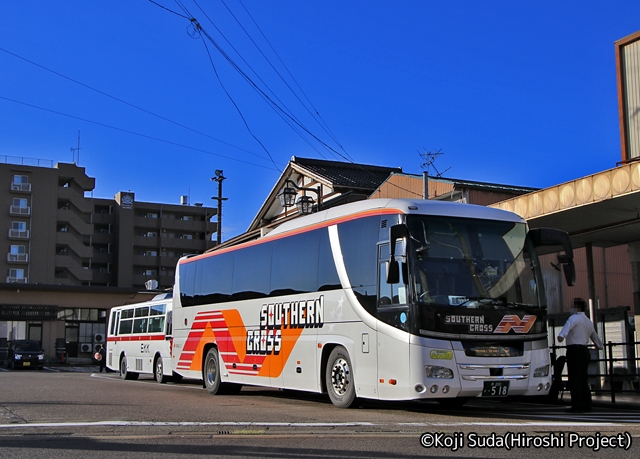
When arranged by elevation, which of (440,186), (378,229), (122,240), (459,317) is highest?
(122,240)

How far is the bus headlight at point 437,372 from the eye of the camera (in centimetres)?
1108

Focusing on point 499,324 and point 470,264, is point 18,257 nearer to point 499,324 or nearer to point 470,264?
point 470,264

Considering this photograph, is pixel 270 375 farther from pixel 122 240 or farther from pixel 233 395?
pixel 122 240

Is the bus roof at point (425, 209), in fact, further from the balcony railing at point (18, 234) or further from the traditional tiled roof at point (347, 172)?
the balcony railing at point (18, 234)

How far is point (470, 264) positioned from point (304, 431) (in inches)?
159

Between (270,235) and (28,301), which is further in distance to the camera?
(28,301)

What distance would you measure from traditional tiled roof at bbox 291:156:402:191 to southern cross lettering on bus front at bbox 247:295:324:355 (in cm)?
1840

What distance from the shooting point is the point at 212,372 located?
1856cm

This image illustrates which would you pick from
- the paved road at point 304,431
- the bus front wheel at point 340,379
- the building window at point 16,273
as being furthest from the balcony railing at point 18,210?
the bus front wheel at point 340,379

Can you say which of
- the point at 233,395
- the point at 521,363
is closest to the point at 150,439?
the point at 521,363

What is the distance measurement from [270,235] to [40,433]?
8015mm

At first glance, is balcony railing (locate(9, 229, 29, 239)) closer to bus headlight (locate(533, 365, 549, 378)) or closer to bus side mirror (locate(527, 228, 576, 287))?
bus side mirror (locate(527, 228, 576, 287))

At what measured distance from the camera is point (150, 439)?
866cm

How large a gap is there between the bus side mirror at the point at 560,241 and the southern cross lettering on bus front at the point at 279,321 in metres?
3.94
